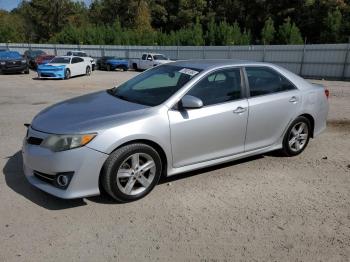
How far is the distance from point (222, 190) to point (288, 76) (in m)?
2.25

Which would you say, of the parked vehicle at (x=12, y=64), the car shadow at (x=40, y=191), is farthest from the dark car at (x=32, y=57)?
the car shadow at (x=40, y=191)

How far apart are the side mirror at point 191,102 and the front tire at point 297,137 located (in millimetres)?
1931

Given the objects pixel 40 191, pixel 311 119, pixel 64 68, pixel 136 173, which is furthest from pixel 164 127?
pixel 64 68

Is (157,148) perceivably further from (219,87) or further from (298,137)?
(298,137)

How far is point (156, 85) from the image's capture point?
5.24 meters

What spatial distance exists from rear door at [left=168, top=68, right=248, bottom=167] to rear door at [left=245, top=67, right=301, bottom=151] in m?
0.17

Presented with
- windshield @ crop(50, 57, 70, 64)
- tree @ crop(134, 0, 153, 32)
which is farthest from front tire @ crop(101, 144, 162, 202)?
tree @ crop(134, 0, 153, 32)

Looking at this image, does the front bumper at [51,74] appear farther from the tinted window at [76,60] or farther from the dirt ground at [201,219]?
the dirt ground at [201,219]

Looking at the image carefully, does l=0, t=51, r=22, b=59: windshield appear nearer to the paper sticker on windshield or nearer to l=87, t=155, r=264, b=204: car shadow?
the paper sticker on windshield

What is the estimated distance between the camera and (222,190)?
15.1 feet

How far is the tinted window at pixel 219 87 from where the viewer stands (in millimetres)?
4703

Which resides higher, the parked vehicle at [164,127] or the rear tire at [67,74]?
the parked vehicle at [164,127]

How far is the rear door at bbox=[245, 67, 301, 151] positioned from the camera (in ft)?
16.8

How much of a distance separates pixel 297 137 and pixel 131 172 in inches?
116
